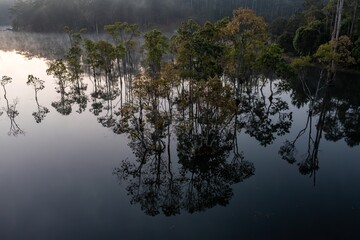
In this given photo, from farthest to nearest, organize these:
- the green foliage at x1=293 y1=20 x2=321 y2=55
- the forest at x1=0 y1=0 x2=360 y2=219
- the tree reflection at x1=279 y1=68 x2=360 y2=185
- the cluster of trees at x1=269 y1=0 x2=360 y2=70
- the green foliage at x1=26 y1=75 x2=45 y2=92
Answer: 1. the green foliage at x1=293 y1=20 x2=321 y2=55
2. the cluster of trees at x1=269 y1=0 x2=360 y2=70
3. the green foliage at x1=26 y1=75 x2=45 y2=92
4. the tree reflection at x1=279 y1=68 x2=360 y2=185
5. the forest at x1=0 y1=0 x2=360 y2=219

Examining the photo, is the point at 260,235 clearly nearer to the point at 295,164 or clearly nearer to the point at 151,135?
the point at 295,164

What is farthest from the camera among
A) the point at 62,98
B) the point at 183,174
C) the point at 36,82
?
the point at 36,82

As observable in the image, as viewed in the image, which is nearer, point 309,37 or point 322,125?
point 322,125

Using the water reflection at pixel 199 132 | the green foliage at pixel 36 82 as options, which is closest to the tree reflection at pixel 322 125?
the water reflection at pixel 199 132

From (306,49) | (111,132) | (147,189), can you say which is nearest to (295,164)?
(147,189)

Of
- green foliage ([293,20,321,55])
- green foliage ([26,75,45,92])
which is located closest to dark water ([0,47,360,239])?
green foliage ([26,75,45,92])

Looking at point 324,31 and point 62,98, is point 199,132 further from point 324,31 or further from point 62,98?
point 324,31

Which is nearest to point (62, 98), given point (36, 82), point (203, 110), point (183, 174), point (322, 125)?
point (36, 82)

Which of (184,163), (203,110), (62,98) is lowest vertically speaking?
(184,163)

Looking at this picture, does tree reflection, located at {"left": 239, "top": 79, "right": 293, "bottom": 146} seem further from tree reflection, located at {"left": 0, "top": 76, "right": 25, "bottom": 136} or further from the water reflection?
tree reflection, located at {"left": 0, "top": 76, "right": 25, "bottom": 136}
